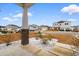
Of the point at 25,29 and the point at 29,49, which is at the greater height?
the point at 25,29

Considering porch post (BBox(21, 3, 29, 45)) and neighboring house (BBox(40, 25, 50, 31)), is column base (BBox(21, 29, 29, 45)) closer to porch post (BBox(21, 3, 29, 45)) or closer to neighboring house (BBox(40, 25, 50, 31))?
porch post (BBox(21, 3, 29, 45))

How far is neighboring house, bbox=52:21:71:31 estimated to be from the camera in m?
1.71

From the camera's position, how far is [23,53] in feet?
5.64

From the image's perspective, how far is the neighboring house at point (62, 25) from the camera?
1710mm

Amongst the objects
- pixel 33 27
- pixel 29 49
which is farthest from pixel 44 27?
pixel 29 49

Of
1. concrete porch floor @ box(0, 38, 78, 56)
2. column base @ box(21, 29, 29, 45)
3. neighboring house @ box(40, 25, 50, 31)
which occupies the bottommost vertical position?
concrete porch floor @ box(0, 38, 78, 56)

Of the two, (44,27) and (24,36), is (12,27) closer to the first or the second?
(24,36)

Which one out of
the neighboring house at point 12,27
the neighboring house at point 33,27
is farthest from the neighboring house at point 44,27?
the neighboring house at point 12,27

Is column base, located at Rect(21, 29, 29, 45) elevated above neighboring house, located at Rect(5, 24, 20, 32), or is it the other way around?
neighboring house, located at Rect(5, 24, 20, 32)

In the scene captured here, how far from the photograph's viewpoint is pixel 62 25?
67.7 inches

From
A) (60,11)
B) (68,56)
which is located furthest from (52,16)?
(68,56)

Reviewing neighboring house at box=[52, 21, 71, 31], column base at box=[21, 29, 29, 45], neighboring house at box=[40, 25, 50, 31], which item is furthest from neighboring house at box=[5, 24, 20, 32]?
neighboring house at box=[52, 21, 71, 31]

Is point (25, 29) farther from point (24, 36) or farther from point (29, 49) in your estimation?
point (29, 49)

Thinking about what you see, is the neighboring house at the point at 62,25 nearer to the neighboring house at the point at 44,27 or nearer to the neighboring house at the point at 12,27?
the neighboring house at the point at 44,27
